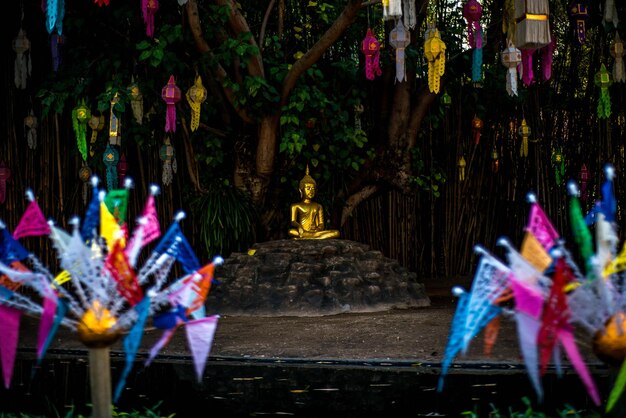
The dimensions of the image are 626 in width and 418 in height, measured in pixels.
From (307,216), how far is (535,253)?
15.0 ft

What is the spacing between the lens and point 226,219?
6.21 meters

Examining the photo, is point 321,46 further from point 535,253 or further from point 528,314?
point 528,314

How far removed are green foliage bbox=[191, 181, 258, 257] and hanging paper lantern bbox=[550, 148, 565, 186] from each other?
2686 millimetres

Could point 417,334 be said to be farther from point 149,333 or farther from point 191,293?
point 191,293

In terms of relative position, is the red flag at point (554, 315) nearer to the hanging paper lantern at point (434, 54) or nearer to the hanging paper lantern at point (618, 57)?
the hanging paper lantern at point (434, 54)

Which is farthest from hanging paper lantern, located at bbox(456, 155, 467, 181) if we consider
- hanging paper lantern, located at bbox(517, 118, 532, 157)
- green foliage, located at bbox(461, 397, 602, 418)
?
green foliage, located at bbox(461, 397, 602, 418)

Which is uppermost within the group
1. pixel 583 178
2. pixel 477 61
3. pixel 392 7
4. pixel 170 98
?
pixel 392 7

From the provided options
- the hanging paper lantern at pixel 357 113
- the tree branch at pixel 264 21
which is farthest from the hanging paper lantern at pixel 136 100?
the hanging paper lantern at pixel 357 113

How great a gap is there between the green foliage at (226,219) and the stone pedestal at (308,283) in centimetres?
43

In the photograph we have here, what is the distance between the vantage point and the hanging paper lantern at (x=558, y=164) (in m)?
7.40

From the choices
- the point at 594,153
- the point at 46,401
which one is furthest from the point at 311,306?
the point at 594,153

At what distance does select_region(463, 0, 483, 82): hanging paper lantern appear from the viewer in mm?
5203

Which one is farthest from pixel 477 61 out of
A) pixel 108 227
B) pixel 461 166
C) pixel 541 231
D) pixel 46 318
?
pixel 46 318

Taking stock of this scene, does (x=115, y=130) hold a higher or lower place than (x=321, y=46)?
lower
